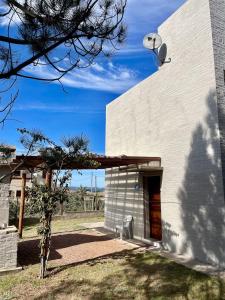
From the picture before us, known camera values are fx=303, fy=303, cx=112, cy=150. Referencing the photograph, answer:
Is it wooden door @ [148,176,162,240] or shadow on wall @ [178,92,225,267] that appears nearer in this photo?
shadow on wall @ [178,92,225,267]

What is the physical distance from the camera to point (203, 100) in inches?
362

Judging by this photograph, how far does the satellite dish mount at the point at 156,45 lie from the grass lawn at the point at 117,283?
23.5 ft

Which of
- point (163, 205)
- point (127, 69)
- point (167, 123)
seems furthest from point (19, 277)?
point (127, 69)

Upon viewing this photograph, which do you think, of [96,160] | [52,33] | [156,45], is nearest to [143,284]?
[96,160]

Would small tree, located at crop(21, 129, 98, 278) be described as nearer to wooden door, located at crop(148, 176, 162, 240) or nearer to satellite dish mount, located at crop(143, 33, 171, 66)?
wooden door, located at crop(148, 176, 162, 240)

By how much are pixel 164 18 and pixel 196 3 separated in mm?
1936

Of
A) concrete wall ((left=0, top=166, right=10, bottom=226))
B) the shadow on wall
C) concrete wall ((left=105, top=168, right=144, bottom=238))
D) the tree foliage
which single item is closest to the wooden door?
concrete wall ((left=105, top=168, right=144, bottom=238))

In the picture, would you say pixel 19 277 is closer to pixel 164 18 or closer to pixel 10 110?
pixel 10 110

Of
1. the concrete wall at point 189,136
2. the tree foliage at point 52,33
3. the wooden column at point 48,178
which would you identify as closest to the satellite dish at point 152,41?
the concrete wall at point 189,136

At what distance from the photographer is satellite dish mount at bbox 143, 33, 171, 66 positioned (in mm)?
11250

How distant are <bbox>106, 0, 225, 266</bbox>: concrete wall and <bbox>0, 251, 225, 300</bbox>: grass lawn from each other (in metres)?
1.36

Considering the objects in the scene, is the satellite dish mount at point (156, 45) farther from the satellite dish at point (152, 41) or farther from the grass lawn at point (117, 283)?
the grass lawn at point (117, 283)

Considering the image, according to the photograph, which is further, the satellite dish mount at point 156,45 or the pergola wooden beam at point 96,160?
the satellite dish mount at point 156,45

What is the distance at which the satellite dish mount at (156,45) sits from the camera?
1125cm
